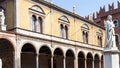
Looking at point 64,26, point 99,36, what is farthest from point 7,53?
point 99,36

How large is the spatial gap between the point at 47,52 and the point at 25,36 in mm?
5043

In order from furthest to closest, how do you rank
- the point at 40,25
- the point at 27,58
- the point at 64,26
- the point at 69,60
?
the point at 69,60
the point at 64,26
the point at 27,58
the point at 40,25

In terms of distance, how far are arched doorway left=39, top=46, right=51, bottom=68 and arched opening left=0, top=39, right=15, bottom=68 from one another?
4.93 metres

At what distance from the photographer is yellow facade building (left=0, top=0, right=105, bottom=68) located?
2569 centimetres

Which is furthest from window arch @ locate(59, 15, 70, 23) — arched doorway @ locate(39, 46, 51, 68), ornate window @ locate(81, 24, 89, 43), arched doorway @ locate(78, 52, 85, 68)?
arched doorway @ locate(78, 52, 85, 68)

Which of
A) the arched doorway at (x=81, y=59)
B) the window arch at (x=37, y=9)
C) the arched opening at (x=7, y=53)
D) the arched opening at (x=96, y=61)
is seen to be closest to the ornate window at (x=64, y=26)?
the window arch at (x=37, y=9)

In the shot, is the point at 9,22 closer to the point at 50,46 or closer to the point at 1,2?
the point at 1,2

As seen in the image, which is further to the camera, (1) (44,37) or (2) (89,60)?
(2) (89,60)

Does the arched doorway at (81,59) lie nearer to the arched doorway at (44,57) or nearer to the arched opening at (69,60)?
A: the arched opening at (69,60)

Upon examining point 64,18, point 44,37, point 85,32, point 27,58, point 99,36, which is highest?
point 64,18

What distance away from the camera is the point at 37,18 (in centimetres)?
2872

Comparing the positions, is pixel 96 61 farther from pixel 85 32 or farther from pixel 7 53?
pixel 7 53

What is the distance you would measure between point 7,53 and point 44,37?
14.9ft

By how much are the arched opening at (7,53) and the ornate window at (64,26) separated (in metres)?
8.20
